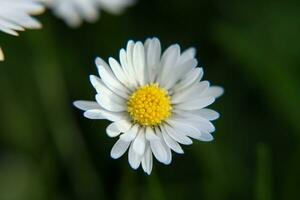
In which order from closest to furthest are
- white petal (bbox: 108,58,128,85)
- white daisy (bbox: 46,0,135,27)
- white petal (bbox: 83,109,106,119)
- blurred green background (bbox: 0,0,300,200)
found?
white petal (bbox: 83,109,106,119), white petal (bbox: 108,58,128,85), blurred green background (bbox: 0,0,300,200), white daisy (bbox: 46,0,135,27)

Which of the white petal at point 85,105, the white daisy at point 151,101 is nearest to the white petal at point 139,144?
the white daisy at point 151,101

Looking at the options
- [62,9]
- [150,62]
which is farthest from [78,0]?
[150,62]

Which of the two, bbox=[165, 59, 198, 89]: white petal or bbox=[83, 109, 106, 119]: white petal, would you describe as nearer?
bbox=[83, 109, 106, 119]: white petal

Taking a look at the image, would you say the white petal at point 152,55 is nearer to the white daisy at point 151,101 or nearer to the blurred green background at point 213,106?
the white daisy at point 151,101

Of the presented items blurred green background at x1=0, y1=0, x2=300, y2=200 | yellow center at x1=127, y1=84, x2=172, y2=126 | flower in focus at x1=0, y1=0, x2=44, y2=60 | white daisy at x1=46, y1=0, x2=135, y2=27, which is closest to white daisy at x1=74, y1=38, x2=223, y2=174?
yellow center at x1=127, y1=84, x2=172, y2=126

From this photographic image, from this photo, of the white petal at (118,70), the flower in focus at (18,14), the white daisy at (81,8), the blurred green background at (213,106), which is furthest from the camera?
the white daisy at (81,8)

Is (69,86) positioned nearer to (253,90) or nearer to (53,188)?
(53,188)

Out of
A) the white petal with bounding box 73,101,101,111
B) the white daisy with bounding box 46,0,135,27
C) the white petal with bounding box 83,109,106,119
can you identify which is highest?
the white daisy with bounding box 46,0,135,27

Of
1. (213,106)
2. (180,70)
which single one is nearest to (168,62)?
(180,70)

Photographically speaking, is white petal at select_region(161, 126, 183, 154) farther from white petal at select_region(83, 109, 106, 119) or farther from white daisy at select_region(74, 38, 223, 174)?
white petal at select_region(83, 109, 106, 119)
